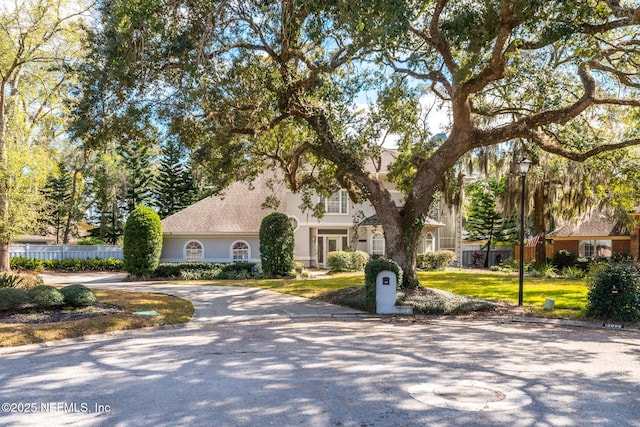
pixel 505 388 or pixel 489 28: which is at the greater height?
pixel 489 28

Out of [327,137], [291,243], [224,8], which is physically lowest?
[291,243]

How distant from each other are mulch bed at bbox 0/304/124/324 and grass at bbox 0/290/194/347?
478mm

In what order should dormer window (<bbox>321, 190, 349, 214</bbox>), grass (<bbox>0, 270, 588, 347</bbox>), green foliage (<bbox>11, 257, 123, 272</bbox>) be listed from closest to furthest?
grass (<bbox>0, 270, 588, 347</bbox>)
green foliage (<bbox>11, 257, 123, 272</bbox>)
dormer window (<bbox>321, 190, 349, 214</bbox>)

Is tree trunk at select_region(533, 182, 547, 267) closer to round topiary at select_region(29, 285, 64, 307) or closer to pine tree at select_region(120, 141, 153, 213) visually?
round topiary at select_region(29, 285, 64, 307)

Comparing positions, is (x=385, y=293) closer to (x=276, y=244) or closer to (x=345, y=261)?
(x=276, y=244)

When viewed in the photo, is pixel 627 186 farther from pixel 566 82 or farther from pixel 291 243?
pixel 291 243

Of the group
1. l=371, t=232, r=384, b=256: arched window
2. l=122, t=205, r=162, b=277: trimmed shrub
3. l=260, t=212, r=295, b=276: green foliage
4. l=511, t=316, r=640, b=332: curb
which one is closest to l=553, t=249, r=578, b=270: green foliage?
l=371, t=232, r=384, b=256: arched window

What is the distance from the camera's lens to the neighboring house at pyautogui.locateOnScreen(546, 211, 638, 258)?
3328cm

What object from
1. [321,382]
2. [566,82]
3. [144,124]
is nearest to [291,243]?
[144,124]

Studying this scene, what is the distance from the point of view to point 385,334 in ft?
36.5

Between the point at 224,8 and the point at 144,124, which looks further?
the point at 144,124

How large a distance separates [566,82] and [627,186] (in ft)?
14.8

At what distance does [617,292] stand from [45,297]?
14.5m

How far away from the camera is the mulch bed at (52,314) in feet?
39.1
